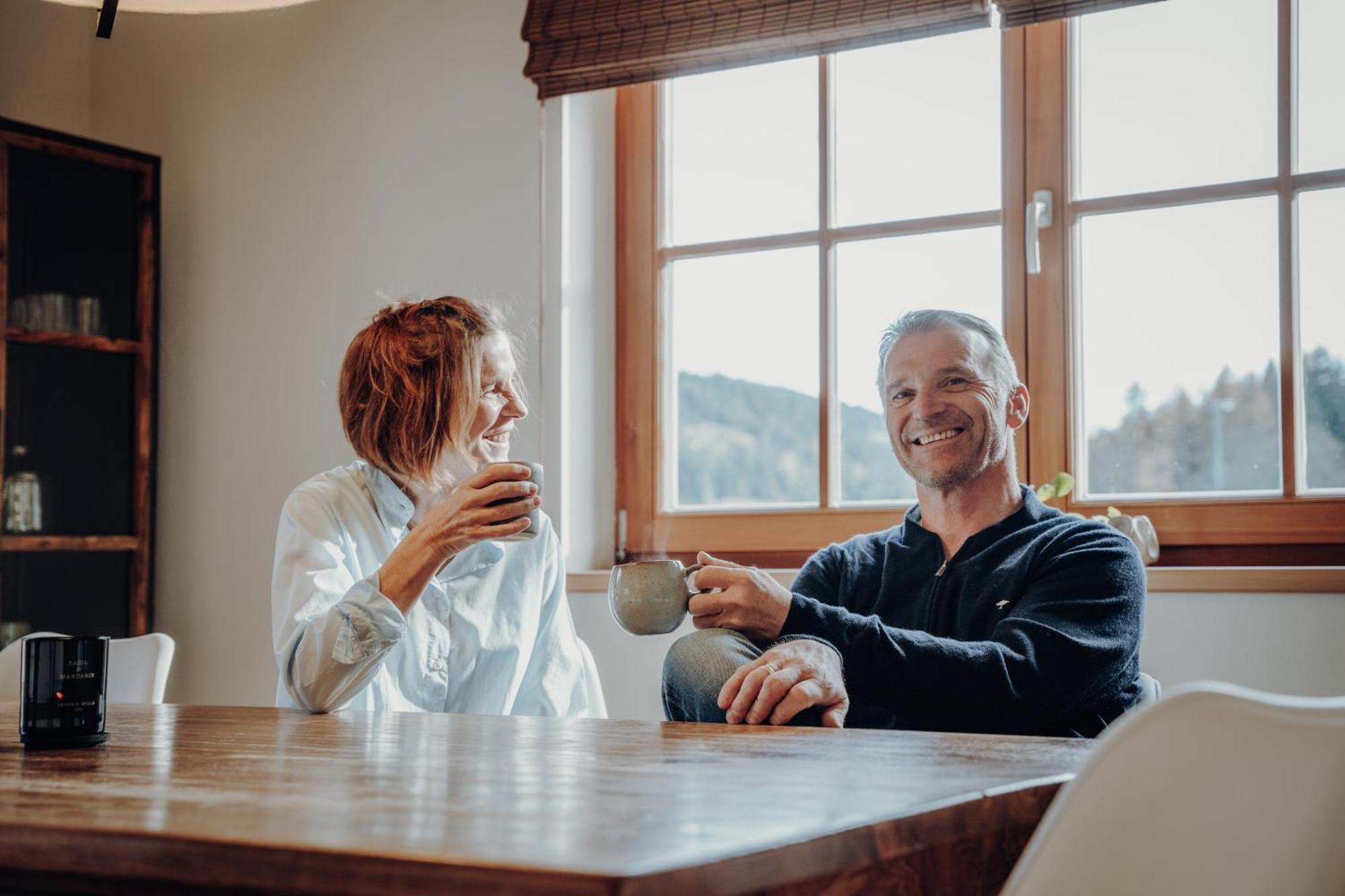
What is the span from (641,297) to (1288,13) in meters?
1.41

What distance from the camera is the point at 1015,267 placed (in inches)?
103

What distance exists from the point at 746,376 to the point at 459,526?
1.37 metres

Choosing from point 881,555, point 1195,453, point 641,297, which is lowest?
point 881,555

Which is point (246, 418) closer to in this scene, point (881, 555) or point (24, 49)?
point (24, 49)

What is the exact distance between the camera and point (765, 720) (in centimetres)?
142

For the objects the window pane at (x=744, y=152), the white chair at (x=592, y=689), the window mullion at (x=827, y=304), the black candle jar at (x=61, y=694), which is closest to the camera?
the black candle jar at (x=61, y=694)

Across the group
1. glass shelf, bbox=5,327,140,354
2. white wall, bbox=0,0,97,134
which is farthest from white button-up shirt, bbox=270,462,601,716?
white wall, bbox=0,0,97,134

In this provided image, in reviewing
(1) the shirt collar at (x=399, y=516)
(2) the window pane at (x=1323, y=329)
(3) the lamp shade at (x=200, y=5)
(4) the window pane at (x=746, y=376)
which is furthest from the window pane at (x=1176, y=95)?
(3) the lamp shade at (x=200, y=5)

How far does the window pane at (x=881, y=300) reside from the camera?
2697 mm

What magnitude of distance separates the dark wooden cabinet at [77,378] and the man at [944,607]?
7.13 ft

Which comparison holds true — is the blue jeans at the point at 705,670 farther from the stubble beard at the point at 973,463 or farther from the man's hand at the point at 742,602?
the stubble beard at the point at 973,463

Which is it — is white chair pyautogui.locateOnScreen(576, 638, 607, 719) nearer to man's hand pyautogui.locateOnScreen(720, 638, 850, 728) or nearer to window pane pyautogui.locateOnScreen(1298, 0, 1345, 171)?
man's hand pyautogui.locateOnScreen(720, 638, 850, 728)

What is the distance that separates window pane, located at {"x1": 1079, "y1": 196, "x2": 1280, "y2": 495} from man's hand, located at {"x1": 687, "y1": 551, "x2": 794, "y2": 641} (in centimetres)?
116

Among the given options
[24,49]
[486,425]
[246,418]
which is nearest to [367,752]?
[486,425]
